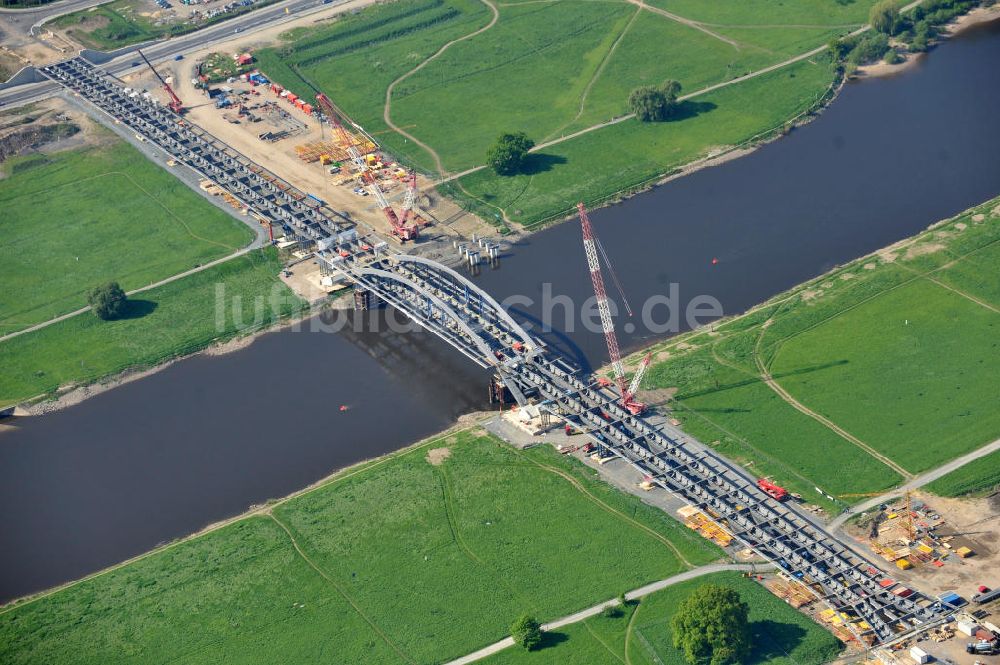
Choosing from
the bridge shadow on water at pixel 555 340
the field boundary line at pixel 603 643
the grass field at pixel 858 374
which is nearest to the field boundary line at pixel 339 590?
the field boundary line at pixel 603 643

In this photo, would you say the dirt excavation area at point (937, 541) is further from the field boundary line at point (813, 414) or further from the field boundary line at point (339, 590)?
the field boundary line at point (339, 590)

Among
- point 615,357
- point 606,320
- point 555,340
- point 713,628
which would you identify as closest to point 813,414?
point 615,357

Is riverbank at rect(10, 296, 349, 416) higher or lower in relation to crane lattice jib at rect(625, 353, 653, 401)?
lower

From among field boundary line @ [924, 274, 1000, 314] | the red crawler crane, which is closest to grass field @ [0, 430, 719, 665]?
the red crawler crane

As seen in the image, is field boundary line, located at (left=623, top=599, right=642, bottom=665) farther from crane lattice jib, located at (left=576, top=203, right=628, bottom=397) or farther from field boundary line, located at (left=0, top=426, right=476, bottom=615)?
field boundary line, located at (left=0, top=426, right=476, bottom=615)

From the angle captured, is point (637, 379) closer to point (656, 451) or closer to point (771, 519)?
point (656, 451)

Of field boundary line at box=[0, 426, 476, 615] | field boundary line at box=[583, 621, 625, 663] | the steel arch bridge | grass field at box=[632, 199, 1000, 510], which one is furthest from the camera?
grass field at box=[632, 199, 1000, 510]

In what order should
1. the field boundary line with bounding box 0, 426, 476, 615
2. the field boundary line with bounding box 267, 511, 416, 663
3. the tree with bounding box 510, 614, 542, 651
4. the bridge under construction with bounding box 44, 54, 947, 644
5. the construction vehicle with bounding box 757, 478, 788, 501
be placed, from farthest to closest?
the construction vehicle with bounding box 757, 478, 788, 501, the field boundary line with bounding box 0, 426, 476, 615, the field boundary line with bounding box 267, 511, 416, 663, the bridge under construction with bounding box 44, 54, 947, 644, the tree with bounding box 510, 614, 542, 651
